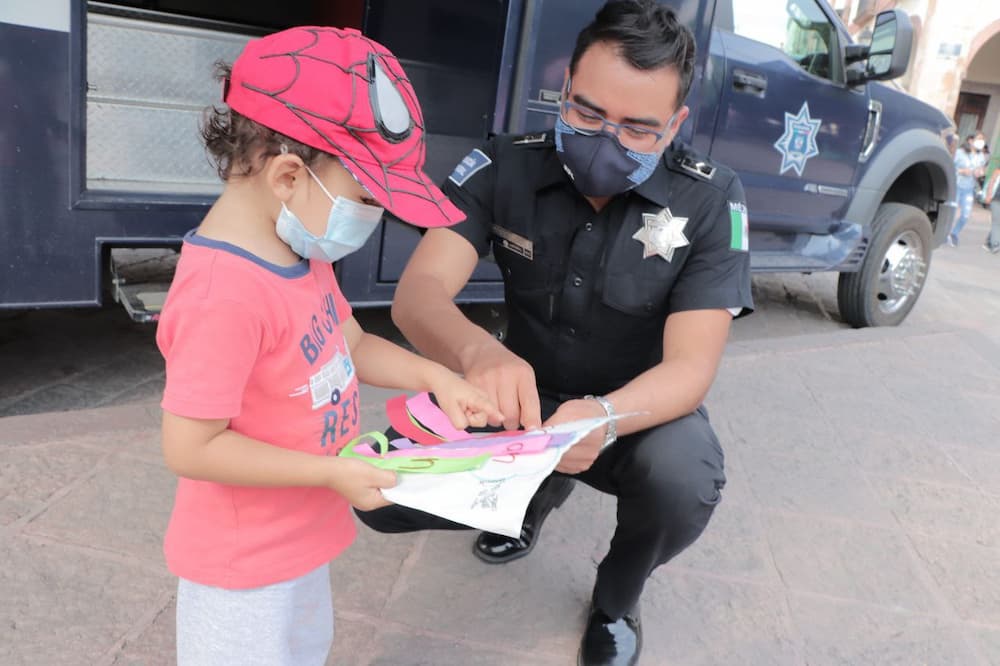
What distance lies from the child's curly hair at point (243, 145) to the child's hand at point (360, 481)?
0.43m

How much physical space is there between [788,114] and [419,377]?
3679 millimetres

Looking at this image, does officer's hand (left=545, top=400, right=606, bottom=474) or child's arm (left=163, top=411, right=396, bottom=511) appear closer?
child's arm (left=163, top=411, right=396, bottom=511)

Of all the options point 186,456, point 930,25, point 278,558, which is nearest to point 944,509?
point 278,558

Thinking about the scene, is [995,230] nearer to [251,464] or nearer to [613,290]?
[613,290]

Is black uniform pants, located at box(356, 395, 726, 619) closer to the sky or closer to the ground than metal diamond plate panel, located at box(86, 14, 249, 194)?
closer to the ground

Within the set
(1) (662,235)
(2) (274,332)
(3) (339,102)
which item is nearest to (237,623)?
(2) (274,332)

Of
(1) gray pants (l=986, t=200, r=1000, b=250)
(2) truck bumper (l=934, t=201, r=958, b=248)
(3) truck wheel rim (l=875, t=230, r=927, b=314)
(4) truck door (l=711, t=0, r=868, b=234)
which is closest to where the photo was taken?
(4) truck door (l=711, t=0, r=868, b=234)

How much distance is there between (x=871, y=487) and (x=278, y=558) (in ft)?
8.00

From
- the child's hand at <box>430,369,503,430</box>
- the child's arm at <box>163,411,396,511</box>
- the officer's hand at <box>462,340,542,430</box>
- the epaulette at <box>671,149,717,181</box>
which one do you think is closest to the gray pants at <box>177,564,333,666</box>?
the child's arm at <box>163,411,396,511</box>

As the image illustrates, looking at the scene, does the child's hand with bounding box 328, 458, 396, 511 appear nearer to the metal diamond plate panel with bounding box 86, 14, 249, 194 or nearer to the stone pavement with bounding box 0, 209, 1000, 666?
the stone pavement with bounding box 0, 209, 1000, 666

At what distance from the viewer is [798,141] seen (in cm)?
462

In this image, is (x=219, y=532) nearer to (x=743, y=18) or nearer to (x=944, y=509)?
(x=944, y=509)

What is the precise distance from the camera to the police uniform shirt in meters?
2.07

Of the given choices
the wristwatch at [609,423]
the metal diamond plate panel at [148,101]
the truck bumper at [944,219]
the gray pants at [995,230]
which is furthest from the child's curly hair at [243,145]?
the gray pants at [995,230]
